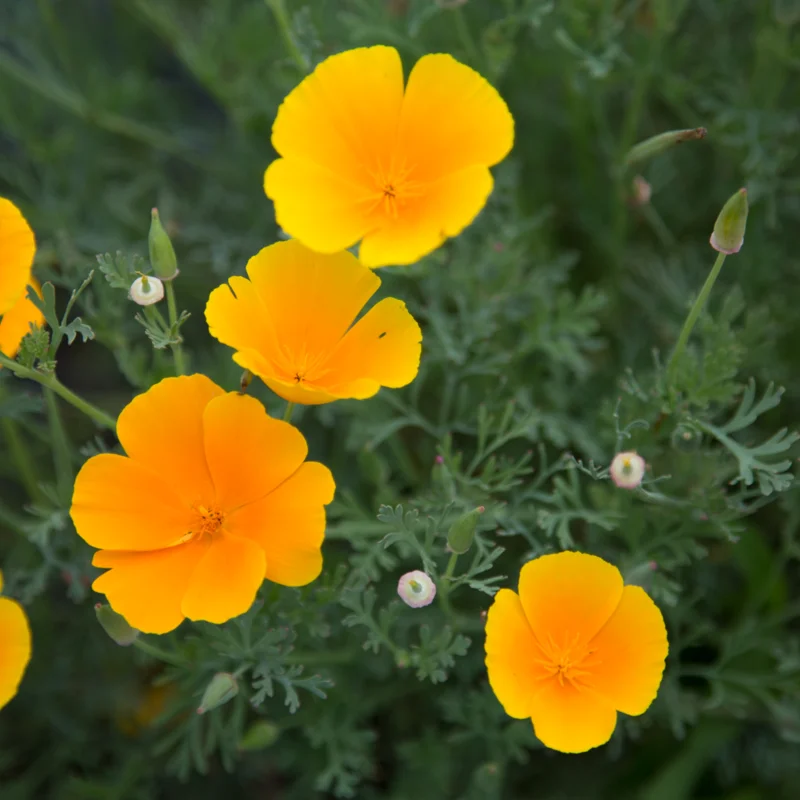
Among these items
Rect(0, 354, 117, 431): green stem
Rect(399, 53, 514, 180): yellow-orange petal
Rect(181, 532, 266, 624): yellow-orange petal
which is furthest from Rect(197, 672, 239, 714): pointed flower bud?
Rect(399, 53, 514, 180): yellow-orange petal

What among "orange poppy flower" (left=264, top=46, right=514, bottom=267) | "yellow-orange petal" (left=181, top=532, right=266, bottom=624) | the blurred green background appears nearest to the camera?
"yellow-orange petal" (left=181, top=532, right=266, bottom=624)

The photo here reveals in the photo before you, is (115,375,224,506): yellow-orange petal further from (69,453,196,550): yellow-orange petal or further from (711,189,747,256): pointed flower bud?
(711,189,747,256): pointed flower bud

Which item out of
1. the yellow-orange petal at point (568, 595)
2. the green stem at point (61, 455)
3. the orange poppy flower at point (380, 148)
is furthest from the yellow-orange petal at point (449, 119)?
the green stem at point (61, 455)

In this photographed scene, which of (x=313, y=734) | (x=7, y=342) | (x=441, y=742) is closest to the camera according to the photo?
(x=7, y=342)

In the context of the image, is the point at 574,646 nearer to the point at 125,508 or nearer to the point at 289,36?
the point at 125,508

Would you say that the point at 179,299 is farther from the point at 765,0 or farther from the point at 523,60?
the point at 765,0

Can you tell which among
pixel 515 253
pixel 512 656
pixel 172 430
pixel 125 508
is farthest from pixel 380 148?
pixel 512 656

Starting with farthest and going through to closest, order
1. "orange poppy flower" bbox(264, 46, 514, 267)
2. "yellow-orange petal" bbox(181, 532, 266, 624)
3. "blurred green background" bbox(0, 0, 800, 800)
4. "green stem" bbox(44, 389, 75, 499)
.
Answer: "blurred green background" bbox(0, 0, 800, 800) → "green stem" bbox(44, 389, 75, 499) → "orange poppy flower" bbox(264, 46, 514, 267) → "yellow-orange petal" bbox(181, 532, 266, 624)

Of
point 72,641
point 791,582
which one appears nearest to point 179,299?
point 72,641
